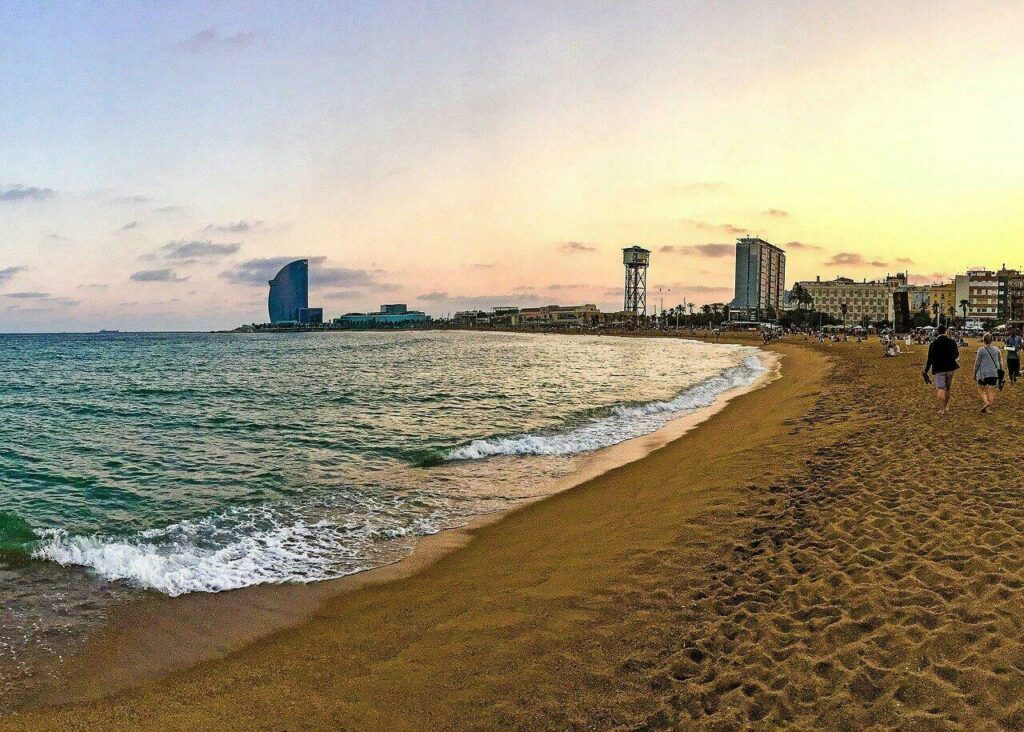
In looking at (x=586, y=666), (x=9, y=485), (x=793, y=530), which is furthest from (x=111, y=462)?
(x=793, y=530)

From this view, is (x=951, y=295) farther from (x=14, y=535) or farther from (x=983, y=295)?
(x=14, y=535)

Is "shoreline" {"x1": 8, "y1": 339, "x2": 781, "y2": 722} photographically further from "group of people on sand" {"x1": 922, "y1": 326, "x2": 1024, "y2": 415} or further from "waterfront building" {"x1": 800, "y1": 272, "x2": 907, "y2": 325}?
"waterfront building" {"x1": 800, "y1": 272, "x2": 907, "y2": 325}

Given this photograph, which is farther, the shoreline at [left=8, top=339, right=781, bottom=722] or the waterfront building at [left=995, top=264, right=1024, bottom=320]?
the waterfront building at [left=995, top=264, right=1024, bottom=320]

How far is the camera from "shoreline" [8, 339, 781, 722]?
4.84m

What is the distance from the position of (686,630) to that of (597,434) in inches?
450

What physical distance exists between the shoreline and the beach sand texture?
0.16 m

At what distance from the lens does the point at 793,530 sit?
6.61 meters

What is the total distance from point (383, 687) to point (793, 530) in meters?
4.71

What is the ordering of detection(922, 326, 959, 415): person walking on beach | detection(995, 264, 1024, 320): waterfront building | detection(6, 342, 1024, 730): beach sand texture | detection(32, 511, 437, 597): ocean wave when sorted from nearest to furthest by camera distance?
detection(6, 342, 1024, 730): beach sand texture, detection(32, 511, 437, 597): ocean wave, detection(922, 326, 959, 415): person walking on beach, detection(995, 264, 1024, 320): waterfront building

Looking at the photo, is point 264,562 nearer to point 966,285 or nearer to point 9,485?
point 9,485

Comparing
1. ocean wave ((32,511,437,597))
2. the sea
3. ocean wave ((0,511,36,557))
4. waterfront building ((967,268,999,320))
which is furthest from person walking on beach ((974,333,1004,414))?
waterfront building ((967,268,999,320))

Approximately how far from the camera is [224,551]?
25.0ft

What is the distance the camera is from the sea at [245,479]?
Result: 6875 millimetres

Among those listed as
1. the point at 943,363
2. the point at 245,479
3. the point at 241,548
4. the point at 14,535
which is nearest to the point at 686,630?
the point at 241,548
